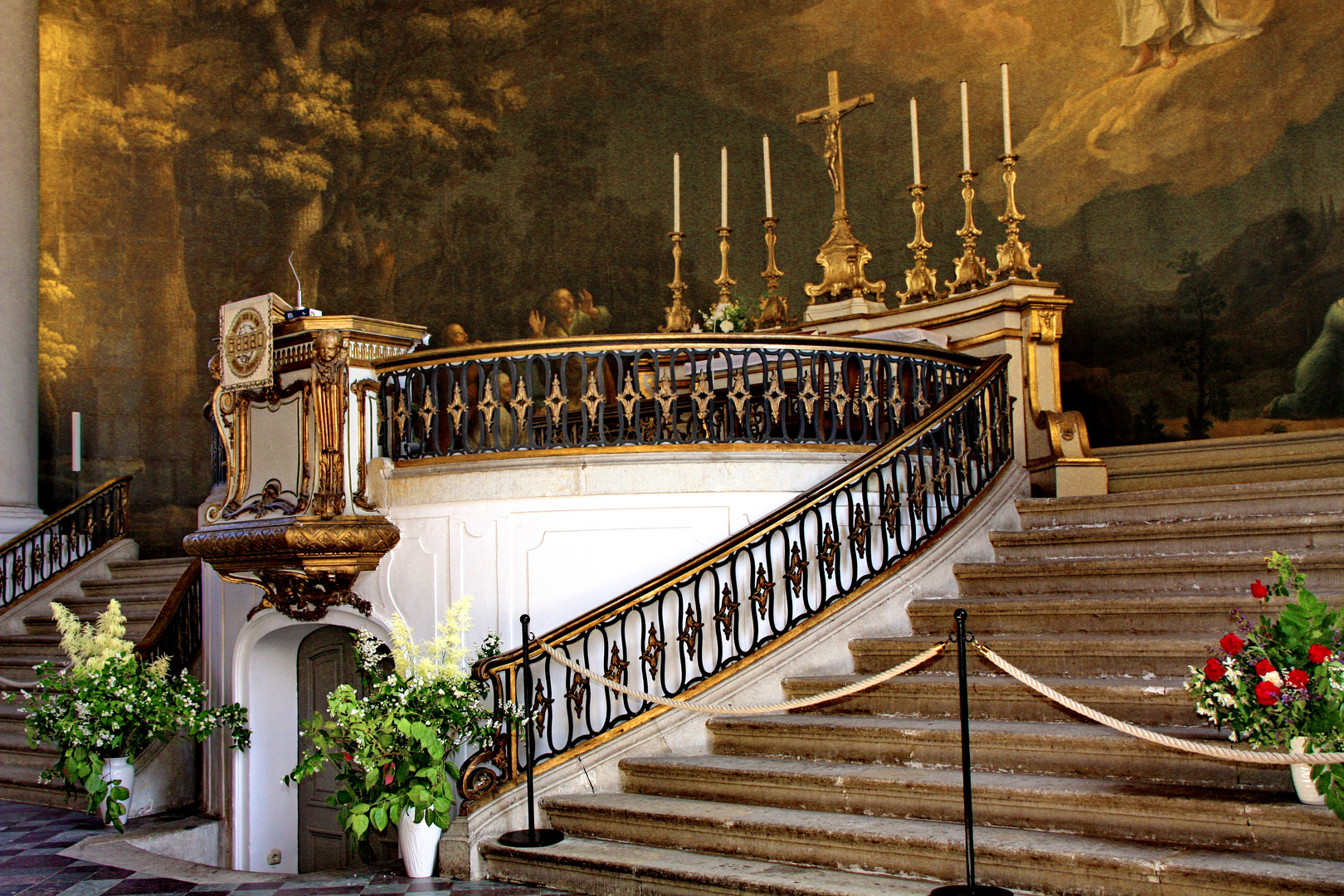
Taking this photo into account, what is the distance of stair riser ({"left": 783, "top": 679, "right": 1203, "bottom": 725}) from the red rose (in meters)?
0.88

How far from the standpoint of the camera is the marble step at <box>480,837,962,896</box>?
502cm

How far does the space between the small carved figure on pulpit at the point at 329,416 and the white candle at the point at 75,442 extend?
8.59m

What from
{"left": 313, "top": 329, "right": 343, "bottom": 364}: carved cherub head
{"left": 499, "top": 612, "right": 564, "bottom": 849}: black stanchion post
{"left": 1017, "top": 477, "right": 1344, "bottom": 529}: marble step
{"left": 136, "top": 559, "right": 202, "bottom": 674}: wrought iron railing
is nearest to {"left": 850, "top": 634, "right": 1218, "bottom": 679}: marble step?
{"left": 1017, "top": 477, "right": 1344, "bottom": 529}: marble step

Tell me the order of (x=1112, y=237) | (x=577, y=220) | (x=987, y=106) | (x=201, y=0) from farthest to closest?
(x=201, y=0), (x=577, y=220), (x=987, y=106), (x=1112, y=237)

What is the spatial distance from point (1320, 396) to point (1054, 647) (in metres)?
5.74

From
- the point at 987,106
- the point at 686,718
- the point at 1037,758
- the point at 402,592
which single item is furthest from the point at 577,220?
the point at 1037,758

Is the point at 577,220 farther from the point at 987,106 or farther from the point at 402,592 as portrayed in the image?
the point at 402,592

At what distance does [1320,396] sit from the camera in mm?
10492

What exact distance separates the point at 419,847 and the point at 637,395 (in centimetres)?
283

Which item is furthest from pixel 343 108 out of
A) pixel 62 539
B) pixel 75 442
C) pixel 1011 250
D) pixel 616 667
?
pixel 616 667

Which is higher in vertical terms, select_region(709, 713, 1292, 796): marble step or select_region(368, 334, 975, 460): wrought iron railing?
select_region(368, 334, 975, 460): wrought iron railing

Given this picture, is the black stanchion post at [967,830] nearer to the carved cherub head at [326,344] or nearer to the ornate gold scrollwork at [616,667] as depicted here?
the ornate gold scrollwork at [616,667]

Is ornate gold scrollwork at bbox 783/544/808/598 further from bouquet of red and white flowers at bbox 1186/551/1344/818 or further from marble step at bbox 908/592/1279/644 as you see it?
bouquet of red and white flowers at bbox 1186/551/1344/818

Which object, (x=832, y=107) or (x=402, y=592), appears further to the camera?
(x=832, y=107)
